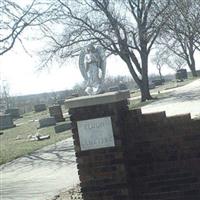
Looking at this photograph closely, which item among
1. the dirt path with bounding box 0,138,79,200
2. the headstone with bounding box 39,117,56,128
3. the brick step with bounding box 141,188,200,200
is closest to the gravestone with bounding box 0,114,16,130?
the headstone with bounding box 39,117,56,128

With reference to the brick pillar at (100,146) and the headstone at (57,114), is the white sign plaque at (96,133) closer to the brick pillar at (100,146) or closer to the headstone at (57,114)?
the brick pillar at (100,146)

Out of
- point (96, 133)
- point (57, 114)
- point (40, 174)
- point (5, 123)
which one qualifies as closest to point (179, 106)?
point (57, 114)

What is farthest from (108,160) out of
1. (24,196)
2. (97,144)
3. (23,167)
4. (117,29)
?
(117,29)

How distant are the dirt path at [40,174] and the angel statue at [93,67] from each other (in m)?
2.44

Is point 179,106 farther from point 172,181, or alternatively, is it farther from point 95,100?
point 95,100

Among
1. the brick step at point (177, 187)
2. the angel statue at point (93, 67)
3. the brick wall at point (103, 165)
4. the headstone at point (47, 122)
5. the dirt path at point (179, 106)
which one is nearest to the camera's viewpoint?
the brick wall at point (103, 165)

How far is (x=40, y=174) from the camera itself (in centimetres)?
1181

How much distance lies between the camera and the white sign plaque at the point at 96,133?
6.78 metres

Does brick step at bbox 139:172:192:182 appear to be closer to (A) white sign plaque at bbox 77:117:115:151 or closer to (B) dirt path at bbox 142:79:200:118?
(A) white sign plaque at bbox 77:117:115:151

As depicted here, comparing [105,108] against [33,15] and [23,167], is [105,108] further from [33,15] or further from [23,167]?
[33,15]

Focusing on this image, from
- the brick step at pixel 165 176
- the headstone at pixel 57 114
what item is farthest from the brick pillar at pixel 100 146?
the headstone at pixel 57 114

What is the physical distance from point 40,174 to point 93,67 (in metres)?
5.04

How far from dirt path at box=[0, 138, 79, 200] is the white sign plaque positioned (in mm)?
2399

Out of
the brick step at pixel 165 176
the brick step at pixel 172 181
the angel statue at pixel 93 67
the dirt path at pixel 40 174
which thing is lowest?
the dirt path at pixel 40 174
